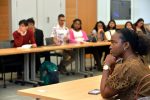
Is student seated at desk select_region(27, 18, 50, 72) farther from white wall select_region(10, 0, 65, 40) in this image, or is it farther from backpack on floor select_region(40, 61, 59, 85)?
white wall select_region(10, 0, 65, 40)

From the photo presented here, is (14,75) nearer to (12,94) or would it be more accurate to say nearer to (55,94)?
(12,94)

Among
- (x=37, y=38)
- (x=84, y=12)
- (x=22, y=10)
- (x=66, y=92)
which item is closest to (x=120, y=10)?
(x=84, y=12)

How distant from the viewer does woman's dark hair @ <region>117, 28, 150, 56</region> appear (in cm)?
254

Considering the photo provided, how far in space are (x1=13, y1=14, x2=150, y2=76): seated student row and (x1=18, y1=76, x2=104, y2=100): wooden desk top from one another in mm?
4075

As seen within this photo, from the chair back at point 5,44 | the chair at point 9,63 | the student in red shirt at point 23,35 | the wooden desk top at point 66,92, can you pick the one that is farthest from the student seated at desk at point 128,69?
the chair back at point 5,44

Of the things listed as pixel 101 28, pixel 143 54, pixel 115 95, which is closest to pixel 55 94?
pixel 115 95

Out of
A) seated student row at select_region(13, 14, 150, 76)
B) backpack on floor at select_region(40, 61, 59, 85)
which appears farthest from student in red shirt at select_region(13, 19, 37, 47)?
backpack on floor at select_region(40, 61, 59, 85)

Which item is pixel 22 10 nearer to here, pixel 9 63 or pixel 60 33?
pixel 60 33

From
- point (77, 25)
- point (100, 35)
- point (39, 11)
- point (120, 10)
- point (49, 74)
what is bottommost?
point (49, 74)

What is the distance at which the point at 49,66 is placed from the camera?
22.3 ft

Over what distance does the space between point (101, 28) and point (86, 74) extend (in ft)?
6.27

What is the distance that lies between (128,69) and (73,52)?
19.0ft

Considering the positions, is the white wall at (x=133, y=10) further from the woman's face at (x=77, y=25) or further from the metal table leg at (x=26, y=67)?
the metal table leg at (x=26, y=67)

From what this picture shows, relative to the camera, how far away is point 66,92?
283 cm
